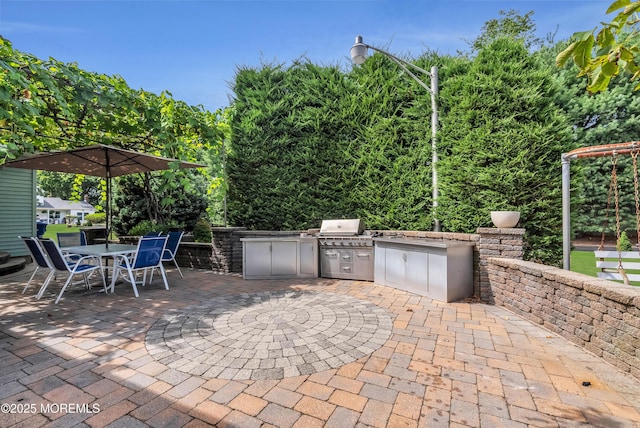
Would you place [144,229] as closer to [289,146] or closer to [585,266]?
[289,146]

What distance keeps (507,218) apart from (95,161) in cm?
720

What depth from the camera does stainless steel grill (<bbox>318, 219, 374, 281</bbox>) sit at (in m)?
5.88

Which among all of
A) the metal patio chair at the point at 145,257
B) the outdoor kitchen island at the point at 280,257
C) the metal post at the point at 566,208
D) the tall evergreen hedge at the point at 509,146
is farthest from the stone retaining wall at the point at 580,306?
the metal patio chair at the point at 145,257

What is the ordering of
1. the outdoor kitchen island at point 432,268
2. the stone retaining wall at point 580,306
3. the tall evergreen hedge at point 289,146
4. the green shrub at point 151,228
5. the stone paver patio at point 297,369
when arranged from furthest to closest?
the green shrub at point 151,228 < the tall evergreen hedge at point 289,146 < the outdoor kitchen island at point 432,268 < the stone retaining wall at point 580,306 < the stone paver patio at point 297,369

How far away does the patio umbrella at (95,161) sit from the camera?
482 centimetres

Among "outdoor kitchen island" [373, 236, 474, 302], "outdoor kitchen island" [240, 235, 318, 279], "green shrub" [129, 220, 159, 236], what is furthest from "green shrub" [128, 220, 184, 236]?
"outdoor kitchen island" [373, 236, 474, 302]

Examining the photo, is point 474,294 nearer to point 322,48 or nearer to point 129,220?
point 322,48

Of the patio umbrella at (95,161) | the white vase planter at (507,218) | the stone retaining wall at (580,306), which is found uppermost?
the patio umbrella at (95,161)

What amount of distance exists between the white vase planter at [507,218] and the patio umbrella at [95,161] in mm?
5565

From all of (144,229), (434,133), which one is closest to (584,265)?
(434,133)

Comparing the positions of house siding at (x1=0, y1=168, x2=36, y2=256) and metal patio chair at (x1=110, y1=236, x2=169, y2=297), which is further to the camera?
house siding at (x1=0, y1=168, x2=36, y2=256)

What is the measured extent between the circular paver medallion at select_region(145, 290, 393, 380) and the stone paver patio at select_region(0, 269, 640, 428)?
0.02 metres

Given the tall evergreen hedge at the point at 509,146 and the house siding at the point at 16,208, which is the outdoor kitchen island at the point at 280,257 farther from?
the house siding at the point at 16,208

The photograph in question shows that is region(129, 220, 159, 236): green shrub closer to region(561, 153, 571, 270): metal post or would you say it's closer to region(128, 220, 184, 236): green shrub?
region(128, 220, 184, 236): green shrub
